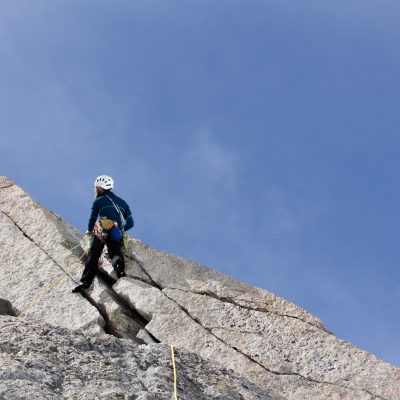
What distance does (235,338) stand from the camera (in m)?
14.0

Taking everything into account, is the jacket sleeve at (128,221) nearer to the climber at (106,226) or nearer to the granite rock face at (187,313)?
the climber at (106,226)

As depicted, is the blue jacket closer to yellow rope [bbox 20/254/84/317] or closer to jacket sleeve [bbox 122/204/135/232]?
jacket sleeve [bbox 122/204/135/232]

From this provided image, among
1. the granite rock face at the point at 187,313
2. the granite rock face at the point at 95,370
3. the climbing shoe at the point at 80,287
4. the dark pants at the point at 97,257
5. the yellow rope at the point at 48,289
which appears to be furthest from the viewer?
the dark pants at the point at 97,257

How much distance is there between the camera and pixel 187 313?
574 inches

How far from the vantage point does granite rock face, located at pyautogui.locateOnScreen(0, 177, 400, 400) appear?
43.3 ft

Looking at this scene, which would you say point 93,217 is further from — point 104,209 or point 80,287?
point 80,287

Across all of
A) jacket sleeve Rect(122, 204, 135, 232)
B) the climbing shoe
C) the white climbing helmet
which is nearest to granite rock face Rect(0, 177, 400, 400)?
the climbing shoe

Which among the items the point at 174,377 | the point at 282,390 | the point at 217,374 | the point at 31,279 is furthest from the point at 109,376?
the point at 31,279

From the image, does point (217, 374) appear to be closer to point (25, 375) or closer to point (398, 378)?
point (25, 375)

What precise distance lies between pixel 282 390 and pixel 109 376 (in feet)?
17.8

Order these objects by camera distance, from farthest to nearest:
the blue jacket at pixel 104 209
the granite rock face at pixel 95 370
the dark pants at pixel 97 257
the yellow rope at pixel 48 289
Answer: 1. the blue jacket at pixel 104 209
2. the dark pants at pixel 97 257
3. the yellow rope at pixel 48 289
4. the granite rock face at pixel 95 370

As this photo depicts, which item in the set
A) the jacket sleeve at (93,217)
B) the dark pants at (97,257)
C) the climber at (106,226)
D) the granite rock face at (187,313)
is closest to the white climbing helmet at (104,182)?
the climber at (106,226)

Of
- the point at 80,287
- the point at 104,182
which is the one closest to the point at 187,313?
the point at 80,287

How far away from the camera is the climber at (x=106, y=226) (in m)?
15.2
